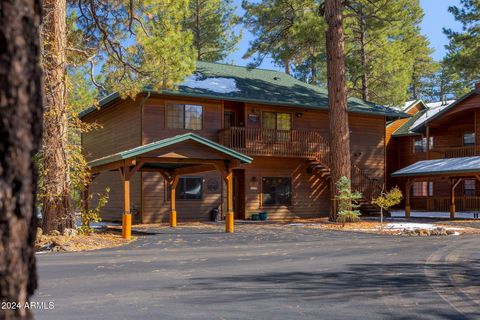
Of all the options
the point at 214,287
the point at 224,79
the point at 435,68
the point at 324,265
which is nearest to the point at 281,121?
the point at 224,79

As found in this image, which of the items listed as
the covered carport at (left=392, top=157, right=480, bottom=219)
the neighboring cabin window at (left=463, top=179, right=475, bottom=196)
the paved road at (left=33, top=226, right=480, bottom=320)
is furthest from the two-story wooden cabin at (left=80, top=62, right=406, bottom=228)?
the paved road at (left=33, top=226, right=480, bottom=320)

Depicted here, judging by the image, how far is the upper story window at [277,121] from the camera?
92.7 feet

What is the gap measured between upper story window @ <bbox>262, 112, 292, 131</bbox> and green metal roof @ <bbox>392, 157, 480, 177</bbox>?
7.01 m

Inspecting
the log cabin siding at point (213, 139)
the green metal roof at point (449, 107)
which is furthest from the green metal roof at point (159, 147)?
the green metal roof at point (449, 107)

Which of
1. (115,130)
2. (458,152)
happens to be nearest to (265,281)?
(115,130)

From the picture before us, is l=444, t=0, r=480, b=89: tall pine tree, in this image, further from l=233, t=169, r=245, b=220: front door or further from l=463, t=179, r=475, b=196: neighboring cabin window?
l=233, t=169, r=245, b=220: front door

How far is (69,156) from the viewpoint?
15.5m

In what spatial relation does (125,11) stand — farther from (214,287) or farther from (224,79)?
(214,287)

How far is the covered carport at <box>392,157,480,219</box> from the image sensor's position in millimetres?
26612

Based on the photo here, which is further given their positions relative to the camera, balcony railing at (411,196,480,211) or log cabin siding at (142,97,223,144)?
balcony railing at (411,196,480,211)

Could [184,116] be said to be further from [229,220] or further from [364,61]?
[364,61]

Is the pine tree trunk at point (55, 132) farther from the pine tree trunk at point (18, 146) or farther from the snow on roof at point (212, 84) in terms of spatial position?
the pine tree trunk at point (18, 146)

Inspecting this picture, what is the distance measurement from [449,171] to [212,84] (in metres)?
13.0

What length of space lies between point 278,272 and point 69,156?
8603 millimetres
